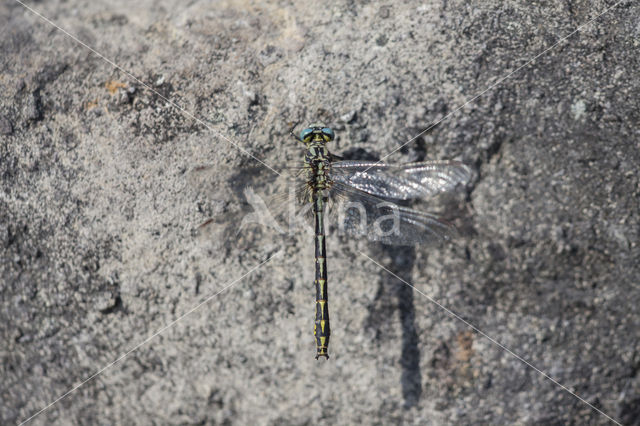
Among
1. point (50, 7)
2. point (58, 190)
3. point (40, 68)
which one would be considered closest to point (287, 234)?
point (58, 190)

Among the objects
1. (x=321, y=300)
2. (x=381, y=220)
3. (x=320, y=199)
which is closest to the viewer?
(x=321, y=300)

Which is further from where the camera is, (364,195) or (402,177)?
(364,195)

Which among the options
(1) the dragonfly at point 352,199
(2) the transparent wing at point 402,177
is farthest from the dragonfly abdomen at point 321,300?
(2) the transparent wing at point 402,177

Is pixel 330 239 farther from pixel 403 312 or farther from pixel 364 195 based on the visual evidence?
pixel 403 312

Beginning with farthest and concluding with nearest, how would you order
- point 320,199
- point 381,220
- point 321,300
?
point 320,199 → point 381,220 → point 321,300

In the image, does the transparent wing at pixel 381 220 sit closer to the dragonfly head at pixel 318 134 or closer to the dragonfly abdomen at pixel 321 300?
the dragonfly abdomen at pixel 321 300

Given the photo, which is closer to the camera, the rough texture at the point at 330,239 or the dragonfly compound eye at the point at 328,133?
the rough texture at the point at 330,239

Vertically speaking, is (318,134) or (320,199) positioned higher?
(318,134)

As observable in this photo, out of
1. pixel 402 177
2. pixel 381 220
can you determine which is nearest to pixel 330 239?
pixel 381 220

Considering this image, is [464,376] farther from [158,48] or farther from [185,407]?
[158,48]
